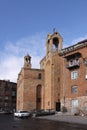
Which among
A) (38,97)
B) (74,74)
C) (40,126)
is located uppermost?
(74,74)

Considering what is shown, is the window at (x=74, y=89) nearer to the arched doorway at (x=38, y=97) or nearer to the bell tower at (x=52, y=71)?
the bell tower at (x=52, y=71)

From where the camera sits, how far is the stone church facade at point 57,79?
73.6 meters

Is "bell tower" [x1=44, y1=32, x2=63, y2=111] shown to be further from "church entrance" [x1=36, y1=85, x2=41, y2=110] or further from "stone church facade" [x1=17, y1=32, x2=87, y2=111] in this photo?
"church entrance" [x1=36, y1=85, x2=41, y2=110]

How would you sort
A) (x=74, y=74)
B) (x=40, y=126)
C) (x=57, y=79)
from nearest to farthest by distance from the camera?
(x=40, y=126)
(x=74, y=74)
(x=57, y=79)

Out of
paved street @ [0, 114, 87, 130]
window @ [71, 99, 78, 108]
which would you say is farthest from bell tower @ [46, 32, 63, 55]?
paved street @ [0, 114, 87, 130]

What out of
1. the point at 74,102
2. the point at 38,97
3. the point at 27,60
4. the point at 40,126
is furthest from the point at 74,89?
the point at 27,60

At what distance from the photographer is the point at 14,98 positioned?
16125 centimetres

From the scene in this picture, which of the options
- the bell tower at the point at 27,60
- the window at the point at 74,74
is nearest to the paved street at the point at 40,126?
the window at the point at 74,74

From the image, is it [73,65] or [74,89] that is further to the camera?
[74,89]

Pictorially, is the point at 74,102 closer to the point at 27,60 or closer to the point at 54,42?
the point at 54,42

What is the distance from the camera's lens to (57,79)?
93.4 m

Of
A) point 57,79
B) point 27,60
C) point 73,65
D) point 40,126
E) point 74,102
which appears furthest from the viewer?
point 27,60

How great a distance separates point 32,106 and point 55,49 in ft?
68.8

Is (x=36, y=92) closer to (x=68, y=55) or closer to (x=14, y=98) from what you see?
(x=68, y=55)
